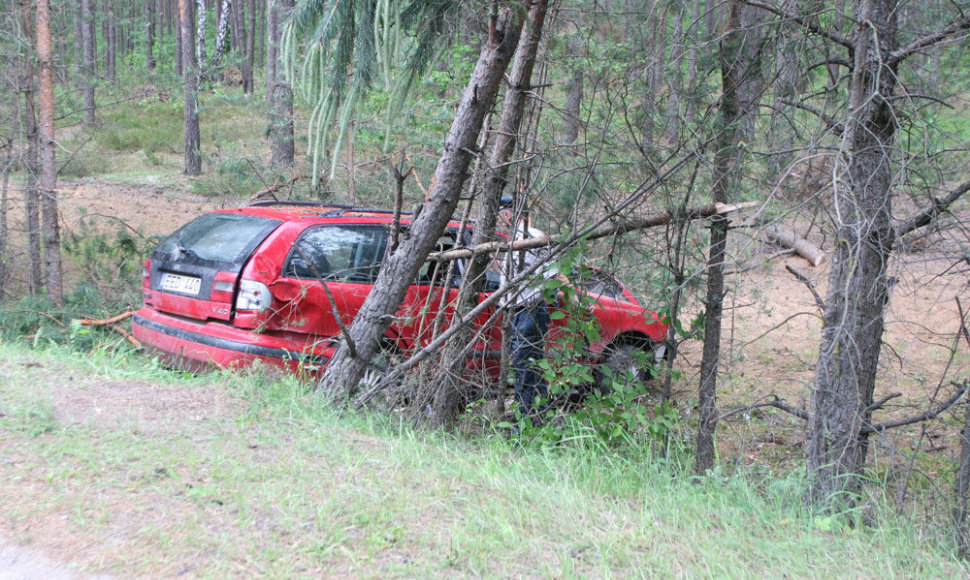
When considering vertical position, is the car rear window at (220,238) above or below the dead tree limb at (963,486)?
above

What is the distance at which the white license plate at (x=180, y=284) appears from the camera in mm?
5871

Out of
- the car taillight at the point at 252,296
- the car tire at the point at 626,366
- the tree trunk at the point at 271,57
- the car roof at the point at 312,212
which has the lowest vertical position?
the car tire at the point at 626,366

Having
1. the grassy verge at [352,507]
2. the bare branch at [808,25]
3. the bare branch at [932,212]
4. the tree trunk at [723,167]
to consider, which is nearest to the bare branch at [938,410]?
the grassy verge at [352,507]

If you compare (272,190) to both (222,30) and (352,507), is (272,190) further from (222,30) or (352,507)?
(222,30)

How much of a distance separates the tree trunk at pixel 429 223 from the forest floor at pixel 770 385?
1.14m

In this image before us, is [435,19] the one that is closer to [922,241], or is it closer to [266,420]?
Result: [266,420]

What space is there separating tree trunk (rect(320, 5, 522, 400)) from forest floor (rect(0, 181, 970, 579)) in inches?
44.8

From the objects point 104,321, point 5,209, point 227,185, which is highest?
point 227,185

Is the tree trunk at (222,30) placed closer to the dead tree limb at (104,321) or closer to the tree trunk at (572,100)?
the dead tree limb at (104,321)

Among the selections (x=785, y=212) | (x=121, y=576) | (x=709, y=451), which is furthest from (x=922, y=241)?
(x=121, y=576)

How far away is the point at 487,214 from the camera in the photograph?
5.92m

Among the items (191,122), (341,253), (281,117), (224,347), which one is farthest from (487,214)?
(191,122)

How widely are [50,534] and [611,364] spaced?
3.99 meters

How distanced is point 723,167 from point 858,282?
1499 millimetres
